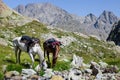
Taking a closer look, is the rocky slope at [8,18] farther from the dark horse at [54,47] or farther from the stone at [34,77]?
the stone at [34,77]

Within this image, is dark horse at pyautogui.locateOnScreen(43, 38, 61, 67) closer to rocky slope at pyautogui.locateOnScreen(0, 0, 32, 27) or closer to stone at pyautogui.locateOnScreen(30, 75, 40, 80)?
stone at pyautogui.locateOnScreen(30, 75, 40, 80)

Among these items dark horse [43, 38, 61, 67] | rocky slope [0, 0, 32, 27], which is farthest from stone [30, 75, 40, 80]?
rocky slope [0, 0, 32, 27]

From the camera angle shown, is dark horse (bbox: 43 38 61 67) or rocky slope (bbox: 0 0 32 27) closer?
dark horse (bbox: 43 38 61 67)

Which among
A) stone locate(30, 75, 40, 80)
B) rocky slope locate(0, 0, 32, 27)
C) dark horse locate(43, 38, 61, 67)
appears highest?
rocky slope locate(0, 0, 32, 27)

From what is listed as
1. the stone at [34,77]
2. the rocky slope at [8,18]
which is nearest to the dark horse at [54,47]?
the stone at [34,77]

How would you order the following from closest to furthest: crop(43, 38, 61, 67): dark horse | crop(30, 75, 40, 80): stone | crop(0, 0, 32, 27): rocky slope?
crop(30, 75, 40, 80): stone
crop(43, 38, 61, 67): dark horse
crop(0, 0, 32, 27): rocky slope

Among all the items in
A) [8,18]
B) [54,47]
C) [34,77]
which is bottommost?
A: [34,77]

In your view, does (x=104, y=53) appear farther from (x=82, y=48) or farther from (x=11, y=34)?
(x=11, y=34)

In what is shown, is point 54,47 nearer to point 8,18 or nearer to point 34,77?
point 34,77

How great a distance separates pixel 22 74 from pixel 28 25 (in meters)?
59.3

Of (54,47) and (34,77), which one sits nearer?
(34,77)

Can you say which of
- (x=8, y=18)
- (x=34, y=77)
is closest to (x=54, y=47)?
(x=34, y=77)

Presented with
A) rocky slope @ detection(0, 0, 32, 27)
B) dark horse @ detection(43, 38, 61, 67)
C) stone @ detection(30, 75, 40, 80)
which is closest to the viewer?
stone @ detection(30, 75, 40, 80)

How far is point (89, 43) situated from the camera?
8444 centimetres
